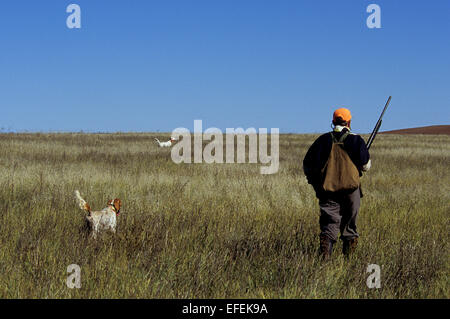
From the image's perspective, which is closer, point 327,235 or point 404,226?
point 327,235

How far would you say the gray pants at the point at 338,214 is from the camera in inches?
177

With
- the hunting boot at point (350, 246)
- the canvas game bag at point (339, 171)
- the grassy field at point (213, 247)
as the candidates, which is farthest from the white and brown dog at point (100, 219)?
the hunting boot at point (350, 246)

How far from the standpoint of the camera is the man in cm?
440

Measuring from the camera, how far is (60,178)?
9305mm

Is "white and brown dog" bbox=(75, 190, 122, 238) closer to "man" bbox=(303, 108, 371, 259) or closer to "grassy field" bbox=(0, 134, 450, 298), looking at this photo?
"grassy field" bbox=(0, 134, 450, 298)

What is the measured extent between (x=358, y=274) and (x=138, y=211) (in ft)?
11.0

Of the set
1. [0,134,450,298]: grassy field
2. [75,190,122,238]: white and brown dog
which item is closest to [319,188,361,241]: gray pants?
[0,134,450,298]: grassy field

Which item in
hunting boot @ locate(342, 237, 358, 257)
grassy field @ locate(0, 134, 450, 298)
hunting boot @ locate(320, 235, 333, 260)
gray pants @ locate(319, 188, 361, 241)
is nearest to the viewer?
grassy field @ locate(0, 134, 450, 298)

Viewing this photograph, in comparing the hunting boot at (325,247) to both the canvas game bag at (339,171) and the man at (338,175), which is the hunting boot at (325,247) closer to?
the man at (338,175)

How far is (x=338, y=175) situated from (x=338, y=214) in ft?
1.54

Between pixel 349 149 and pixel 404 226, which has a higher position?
pixel 349 149
